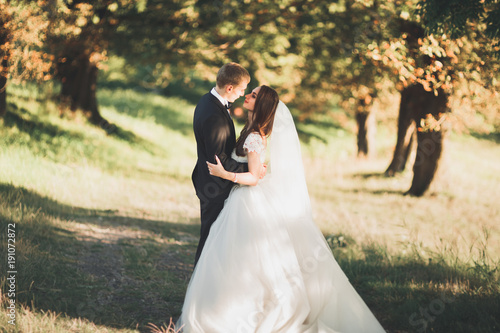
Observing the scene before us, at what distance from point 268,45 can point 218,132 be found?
12.1m

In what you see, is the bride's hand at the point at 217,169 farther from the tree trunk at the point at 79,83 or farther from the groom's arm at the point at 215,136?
the tree trunk at the point at 79,83

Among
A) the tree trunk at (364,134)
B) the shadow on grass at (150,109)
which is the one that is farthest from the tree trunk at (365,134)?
the shadow on grass at (150,109)

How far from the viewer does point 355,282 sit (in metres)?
6.04

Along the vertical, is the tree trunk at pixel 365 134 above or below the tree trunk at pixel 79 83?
below

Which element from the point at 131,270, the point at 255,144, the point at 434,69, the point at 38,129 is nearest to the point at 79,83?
the point at 38,129

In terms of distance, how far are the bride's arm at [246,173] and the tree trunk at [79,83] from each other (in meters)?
11.7

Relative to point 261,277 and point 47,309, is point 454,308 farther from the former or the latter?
point 47,309

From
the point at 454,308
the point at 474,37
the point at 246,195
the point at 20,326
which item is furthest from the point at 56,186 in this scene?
the point at 474,37

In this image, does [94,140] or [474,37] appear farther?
[94,140]

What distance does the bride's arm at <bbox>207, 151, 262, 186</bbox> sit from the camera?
411 cm

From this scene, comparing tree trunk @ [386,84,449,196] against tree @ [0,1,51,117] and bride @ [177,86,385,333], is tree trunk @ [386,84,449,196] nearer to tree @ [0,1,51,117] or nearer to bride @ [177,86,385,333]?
bride @ [177,86,385,333]

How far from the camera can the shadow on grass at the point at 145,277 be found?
4.72 metres

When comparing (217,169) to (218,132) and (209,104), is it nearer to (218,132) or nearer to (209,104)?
(218,132)

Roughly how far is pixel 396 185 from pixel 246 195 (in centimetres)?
1123
